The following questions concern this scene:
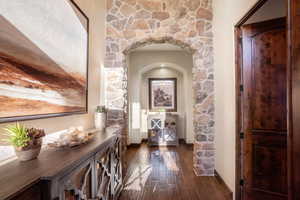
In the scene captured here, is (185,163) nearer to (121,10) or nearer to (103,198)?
(103,198)

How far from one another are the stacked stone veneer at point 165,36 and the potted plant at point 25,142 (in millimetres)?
2060

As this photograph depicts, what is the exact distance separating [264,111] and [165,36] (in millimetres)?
2061

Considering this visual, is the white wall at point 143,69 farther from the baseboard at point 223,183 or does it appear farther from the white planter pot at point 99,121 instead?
the white planter pot at point 99,121

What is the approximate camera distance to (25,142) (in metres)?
1.05

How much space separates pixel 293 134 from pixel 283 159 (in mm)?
1199

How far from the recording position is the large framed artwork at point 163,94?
5.72 m

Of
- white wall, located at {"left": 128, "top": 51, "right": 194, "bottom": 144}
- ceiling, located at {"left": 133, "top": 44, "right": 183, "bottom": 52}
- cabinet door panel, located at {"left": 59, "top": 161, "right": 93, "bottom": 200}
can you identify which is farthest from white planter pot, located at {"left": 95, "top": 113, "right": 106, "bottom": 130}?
ceiling, located at {"left": 133, "top": 44, "right": 183, "bottom": 52}

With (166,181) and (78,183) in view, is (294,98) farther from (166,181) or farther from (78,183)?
(166,181)

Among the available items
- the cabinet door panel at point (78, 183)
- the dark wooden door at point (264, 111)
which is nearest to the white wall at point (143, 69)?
the dark wooden door at point (264, 111)

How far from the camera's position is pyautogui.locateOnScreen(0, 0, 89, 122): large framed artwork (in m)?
1.16

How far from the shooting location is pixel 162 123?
17.2 ft

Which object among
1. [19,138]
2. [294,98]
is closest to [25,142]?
[19,138]

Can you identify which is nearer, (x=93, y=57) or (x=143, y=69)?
(x=93, y=57)

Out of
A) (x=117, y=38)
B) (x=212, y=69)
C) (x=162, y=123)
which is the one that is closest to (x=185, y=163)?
(x=162, y=123)
